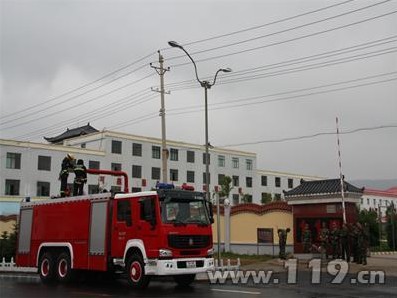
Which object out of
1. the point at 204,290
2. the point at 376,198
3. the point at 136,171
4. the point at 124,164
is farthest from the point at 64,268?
the point at 376,198

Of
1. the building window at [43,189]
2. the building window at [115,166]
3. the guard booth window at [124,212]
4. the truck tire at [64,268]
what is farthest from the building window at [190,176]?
the guard booth window at [124,212]

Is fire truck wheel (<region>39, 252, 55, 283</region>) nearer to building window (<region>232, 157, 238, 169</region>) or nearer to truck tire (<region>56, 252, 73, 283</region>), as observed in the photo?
truck tire (<region>56, 252, 73, 283</region>)

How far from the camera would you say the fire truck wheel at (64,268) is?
18.5 meters

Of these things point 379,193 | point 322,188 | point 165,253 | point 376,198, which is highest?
point 379,193

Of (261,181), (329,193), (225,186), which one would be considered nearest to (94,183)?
(225,186)

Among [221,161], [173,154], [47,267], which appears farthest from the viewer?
[221,161]

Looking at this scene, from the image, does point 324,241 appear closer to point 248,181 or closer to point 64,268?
point 64,268

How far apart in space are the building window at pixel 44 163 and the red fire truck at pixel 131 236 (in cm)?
4821

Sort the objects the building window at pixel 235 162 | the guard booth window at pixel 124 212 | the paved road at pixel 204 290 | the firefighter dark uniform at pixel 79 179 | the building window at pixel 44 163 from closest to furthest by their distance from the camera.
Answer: the paved road at pixel 204 290
the guard booth window at pixel 124 212
the firefighter dark uniform at pixel 79 179
the building window at pixel 44 163
the building window at pixel 235 162

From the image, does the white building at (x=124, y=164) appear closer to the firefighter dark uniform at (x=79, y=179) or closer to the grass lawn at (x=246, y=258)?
the grass lawn at (x=246, y=258)

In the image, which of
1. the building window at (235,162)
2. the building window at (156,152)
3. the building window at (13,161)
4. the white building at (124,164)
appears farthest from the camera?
the building window at (235,162)

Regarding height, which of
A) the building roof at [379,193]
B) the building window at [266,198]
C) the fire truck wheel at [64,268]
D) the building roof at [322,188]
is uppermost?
the building roof at [379,193]

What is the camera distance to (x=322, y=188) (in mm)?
29453

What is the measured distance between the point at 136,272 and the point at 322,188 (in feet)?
51.0
